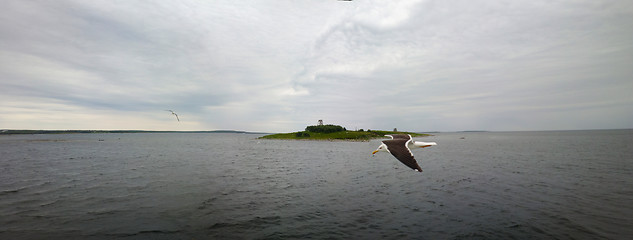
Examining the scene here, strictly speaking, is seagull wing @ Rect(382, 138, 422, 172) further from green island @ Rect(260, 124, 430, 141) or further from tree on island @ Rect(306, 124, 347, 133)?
tree on island @ Rect(306, 124, 347, 133)

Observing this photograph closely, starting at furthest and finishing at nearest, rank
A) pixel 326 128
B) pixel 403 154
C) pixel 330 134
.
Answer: pixel 326 128
pixel 330 134
pixel 403 154

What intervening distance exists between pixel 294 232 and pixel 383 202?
8933mm

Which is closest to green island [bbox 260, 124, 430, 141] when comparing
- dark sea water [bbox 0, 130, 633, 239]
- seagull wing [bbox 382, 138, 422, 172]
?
dark sea water [bbox 0, 130, 633, 239]

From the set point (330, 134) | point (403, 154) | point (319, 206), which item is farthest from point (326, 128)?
point (403, 154)

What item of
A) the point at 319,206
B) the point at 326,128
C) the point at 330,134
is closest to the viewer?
the point at 319,206

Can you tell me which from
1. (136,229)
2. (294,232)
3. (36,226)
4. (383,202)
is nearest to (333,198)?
(383,202)

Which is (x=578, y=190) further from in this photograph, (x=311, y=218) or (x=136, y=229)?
(x=136, y=229)

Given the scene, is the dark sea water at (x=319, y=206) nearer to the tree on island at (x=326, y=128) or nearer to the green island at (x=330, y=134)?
the green island at (x=330, y=134)

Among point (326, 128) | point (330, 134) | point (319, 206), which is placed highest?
point (326, 128)

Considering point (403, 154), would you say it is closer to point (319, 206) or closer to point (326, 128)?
point (319, 206)

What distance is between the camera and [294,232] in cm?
1574

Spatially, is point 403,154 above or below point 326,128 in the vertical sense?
below

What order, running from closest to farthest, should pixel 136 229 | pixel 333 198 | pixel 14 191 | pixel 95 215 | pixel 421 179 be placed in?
pixel 136 229 → pixel 95 215 → pixel 333 198 → pixel 14 191 → pixel 421 179

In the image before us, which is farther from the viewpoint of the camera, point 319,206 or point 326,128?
point 326,128
